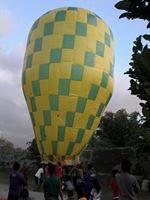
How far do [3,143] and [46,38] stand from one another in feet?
333

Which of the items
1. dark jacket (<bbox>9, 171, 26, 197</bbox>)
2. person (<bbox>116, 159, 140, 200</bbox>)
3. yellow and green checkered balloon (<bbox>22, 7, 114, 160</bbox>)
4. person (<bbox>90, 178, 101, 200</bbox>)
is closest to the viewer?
person (<bbox>116, 159, 140, 200</bbox>)

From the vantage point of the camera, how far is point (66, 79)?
22.8 metres

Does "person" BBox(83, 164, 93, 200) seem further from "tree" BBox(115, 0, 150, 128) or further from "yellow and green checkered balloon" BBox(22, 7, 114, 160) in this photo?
"tree" BBox(115, 0, 150, 128)

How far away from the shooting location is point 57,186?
11.2 m

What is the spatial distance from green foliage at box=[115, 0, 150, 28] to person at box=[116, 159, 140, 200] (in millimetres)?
4071

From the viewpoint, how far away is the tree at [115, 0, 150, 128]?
15.1 ft

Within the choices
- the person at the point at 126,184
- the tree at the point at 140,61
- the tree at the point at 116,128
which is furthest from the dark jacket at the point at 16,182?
the tree at the point at 116,128

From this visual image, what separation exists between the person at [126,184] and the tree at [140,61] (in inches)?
124

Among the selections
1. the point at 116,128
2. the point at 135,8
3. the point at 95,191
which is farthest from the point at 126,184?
the point at 116,128

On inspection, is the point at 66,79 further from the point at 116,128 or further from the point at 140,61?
the point at 116,128

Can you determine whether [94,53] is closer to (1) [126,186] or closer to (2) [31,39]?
(2) [31,39]

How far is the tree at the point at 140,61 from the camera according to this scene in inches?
181

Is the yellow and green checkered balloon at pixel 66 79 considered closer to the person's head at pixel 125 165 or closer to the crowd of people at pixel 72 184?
the crowd of people at pixel 72 184

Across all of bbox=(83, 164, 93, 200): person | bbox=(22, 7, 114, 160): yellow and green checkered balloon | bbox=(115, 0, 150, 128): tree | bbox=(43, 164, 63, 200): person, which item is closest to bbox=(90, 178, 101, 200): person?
bbox=(83, 164, 93, 200): person
